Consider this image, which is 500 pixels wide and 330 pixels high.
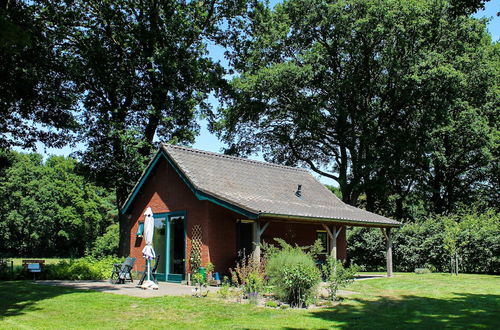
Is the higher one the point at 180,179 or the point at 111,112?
the point at 111,112

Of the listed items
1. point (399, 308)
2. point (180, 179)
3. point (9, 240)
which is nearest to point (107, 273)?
point (180, 179)

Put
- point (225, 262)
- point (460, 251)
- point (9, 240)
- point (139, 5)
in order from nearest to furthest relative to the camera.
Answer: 1. point (225, 262)
2. point (460, 251)
3. point (139, 5)
4. point (9, 240)

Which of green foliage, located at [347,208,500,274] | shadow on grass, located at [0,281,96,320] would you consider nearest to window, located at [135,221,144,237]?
shadow on grass, located at [0,281,96,320]

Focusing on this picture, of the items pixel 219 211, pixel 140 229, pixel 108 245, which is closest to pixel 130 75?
pixel 140 229

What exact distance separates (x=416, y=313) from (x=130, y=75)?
19365 mm

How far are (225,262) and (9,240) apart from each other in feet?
164

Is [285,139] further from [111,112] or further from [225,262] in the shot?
[225,262]

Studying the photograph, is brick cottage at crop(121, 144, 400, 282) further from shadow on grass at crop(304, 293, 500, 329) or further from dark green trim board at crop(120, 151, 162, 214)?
shadow on grass at crop(304, 293, 500, 329)

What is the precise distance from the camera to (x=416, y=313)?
998 centimetres

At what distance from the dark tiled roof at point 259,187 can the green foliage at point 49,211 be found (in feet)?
123

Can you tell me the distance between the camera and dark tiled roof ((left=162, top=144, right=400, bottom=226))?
628 inches

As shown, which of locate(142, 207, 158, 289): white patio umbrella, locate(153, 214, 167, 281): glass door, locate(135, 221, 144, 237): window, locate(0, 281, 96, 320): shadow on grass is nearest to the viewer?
locate(0, 281, 96, 320): shadow on grass

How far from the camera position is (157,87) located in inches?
945

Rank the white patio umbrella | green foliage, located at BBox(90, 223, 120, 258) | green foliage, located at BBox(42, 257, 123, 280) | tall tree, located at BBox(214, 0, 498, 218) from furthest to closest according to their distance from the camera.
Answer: green foliage, located at BBox(90, 223, 120, 258) < tall tree, located at BBox(214, 0, 498, 218) < green foliage, located at BBox(42, 257, 123, 280) < the white patio umbrella
